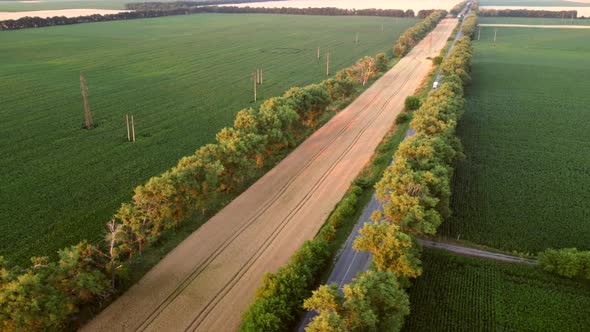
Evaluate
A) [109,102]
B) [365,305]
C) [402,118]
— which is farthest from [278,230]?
[109,102]

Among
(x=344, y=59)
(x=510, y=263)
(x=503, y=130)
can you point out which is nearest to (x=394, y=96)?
(x=503, y=130)

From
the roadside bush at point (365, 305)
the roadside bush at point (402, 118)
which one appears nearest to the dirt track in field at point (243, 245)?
the roadside bush at point (402, 118)

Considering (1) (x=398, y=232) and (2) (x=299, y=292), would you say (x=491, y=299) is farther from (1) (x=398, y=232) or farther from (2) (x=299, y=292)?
(2) (x=299, y=292)

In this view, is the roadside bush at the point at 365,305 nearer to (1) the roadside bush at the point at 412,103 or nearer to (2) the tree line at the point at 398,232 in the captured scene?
(2) the tree line at the point at 398,232

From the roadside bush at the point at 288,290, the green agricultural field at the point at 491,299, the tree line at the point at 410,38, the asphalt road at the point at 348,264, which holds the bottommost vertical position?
the green agricultural field at the point at 491,299

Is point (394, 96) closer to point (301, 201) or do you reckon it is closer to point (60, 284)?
point (301, 201)

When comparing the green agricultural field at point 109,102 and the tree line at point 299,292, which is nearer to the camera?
the tree line at point 299,292
